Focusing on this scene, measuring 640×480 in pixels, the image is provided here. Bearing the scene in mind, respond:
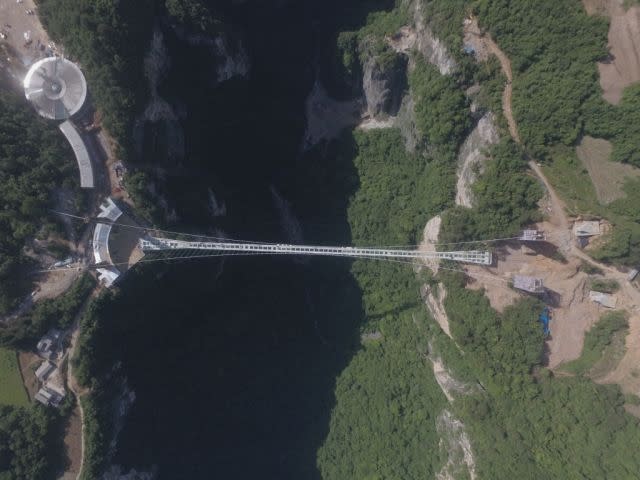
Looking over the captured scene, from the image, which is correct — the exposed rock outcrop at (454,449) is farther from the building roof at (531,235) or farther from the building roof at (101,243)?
the building roof at (101,243)

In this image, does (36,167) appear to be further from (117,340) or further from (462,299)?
(462,299)

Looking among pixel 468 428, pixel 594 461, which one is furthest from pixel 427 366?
pixel 594 461

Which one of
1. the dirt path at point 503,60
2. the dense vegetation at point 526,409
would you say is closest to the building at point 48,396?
the dense vegetation at point 526,409

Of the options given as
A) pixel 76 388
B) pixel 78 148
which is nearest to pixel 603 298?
pixel 76 388

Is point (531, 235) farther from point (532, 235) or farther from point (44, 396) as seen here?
point (44, 396)

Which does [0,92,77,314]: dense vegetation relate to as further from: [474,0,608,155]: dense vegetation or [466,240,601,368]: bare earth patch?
[466,240,601,368]: bare earth patch
